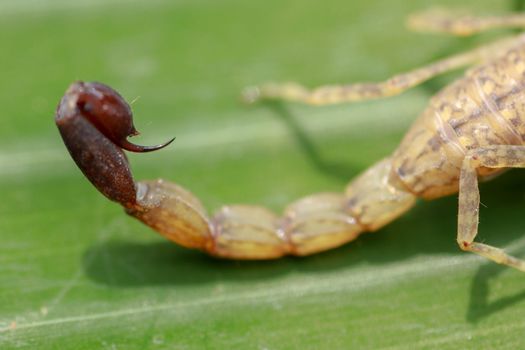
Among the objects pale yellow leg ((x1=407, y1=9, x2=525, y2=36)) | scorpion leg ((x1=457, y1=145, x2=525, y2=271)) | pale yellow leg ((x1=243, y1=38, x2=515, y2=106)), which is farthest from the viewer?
pale yellow leg ((x1=407, y1=9, x2=525, y2=36))

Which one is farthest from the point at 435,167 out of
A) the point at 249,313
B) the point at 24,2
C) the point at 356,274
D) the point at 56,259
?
the point at 24,2

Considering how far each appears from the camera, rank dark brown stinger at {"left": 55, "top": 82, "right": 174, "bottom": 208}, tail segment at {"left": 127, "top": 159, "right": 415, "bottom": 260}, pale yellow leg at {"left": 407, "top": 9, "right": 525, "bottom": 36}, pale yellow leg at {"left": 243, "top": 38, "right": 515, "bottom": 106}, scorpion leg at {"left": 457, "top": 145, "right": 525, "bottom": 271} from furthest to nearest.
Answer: pale yellow leg at {"left": 407, "top": 9, "right": 525, "bottom": 36} → pale yellow leg at {"left": 243, "top": 38, "right": 515, "bottom": 106} → tail segment at {"left": 127, "top": 159, "right": 415, "bottom": 260} → scorpion leg at {"left": 457, "top": 145, "right": 525, "bottom": 271} → dark brown stinger at {"left": 55, "top": 82, "right": 174, "bottom": 208}

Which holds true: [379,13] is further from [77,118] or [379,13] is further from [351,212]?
[77,118]

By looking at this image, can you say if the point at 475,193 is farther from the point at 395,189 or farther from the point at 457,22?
the point at 457,22

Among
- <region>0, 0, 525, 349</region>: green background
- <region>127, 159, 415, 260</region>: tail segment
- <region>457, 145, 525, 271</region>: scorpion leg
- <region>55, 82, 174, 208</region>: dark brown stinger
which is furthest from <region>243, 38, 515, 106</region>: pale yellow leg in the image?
<region>55, 82, 174, 208</region>: dark brown stinger

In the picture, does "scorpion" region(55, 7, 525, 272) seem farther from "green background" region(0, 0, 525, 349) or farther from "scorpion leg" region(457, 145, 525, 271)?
"green background" region(0, 0, 525, 349)

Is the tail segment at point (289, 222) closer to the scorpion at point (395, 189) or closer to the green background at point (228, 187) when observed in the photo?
the scorpion at point (395, 189)

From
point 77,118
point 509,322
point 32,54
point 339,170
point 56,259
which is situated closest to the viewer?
point 77,118
